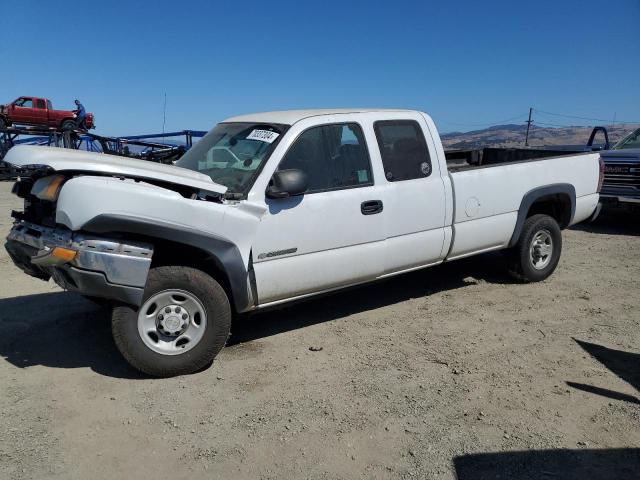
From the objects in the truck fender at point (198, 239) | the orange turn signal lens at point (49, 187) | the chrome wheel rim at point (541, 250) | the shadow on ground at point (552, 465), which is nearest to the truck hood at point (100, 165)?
the orange turn signal lens at point (49, 187)

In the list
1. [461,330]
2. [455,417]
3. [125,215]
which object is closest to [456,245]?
[461,330]

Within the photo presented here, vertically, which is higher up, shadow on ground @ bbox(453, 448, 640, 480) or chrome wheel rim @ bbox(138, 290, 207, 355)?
chrome wheel rim @ bbox(138, 290, 207, 355)

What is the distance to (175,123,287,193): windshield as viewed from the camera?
423cm

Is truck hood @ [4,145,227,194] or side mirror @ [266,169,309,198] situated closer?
truck hood @ [4,145,227,194]

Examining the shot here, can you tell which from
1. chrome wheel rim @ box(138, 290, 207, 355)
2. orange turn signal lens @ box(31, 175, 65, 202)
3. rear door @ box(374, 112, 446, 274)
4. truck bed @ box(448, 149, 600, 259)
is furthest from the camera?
truck bed @ box(448, 149, 600, 259)

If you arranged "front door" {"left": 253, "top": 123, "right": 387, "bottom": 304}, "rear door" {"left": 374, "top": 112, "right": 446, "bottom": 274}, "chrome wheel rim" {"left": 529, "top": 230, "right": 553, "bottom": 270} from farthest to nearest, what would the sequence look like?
"chrome wheel rim" {"left": 529, "top": 230, "right": 553, "bottom": 270} < "rear door" {"left": 374, "top": 112, "right": 446, "bottom": 274} < "front door" {"left": 253, "top": 123, "right": 387, "bottom": 304}

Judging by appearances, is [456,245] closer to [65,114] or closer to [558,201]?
[558,201]

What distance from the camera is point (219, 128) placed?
5121mm

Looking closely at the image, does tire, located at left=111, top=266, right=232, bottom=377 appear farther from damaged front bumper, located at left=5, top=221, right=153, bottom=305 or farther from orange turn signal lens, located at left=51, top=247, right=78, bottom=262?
orange turn signal lens, located at left=51, top=247, right=78, bottom=262

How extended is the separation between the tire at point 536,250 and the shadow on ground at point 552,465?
3.21 metres

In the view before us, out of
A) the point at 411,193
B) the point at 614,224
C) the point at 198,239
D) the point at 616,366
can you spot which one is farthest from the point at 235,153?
the point at 614,224

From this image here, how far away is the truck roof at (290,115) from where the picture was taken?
4.57 m

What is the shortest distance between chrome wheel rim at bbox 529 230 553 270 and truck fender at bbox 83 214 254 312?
3559 millimetres

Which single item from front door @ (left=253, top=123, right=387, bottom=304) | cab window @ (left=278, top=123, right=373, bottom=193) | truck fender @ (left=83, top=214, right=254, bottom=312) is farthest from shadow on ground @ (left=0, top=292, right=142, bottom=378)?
cab window @ (left=278, top=123, right=373, bottom=193)
